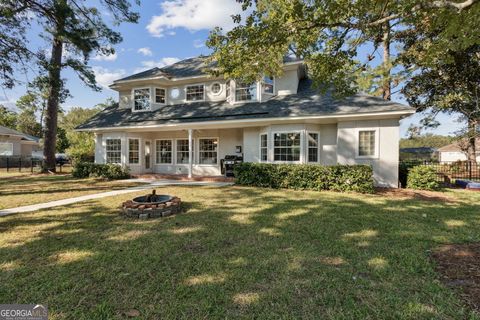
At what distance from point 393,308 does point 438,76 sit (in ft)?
67.4

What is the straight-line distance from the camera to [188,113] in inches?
586

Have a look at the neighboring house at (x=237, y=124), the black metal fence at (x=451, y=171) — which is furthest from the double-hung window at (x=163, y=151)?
the black metal fence at (x=451, y=171)

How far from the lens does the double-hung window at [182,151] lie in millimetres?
16578

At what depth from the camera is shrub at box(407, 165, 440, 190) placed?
10.6 metres

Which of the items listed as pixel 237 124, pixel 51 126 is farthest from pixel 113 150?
pixel 237 124

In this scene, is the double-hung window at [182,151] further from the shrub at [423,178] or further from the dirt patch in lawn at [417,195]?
the shrub at [423,178]

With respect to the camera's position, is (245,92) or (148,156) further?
(148,156)

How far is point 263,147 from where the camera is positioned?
44.2 feet

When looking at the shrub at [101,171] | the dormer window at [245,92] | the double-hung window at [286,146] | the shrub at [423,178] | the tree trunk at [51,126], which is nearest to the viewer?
the shrub at [423,178]

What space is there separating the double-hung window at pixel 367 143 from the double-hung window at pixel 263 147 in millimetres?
4412

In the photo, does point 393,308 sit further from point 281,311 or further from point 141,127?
point 141,127

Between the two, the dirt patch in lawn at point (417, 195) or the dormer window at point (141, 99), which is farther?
the dormer window at point (141, 99)

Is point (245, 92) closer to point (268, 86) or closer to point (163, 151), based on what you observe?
point (268, 86)

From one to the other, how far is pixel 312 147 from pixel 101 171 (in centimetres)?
1157
